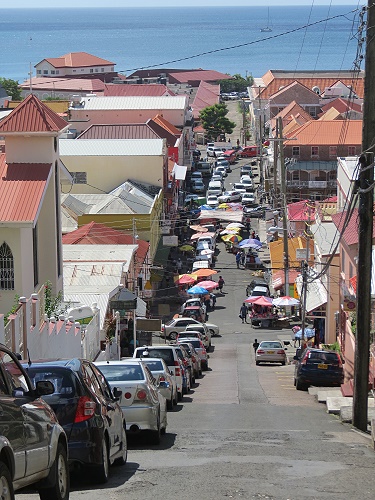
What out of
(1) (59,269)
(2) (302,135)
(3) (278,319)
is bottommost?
(3) (278,319)

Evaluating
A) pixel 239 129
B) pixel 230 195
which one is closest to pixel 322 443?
pixel 230 195

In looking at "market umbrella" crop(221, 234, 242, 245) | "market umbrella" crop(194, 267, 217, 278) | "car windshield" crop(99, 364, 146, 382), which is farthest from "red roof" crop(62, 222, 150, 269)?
"car windshield" crop(99, 364, 146, 382)

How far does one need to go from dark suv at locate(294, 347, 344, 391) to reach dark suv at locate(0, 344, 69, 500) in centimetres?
2104

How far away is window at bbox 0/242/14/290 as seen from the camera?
3341cm

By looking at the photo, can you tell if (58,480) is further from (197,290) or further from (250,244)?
(250,244)

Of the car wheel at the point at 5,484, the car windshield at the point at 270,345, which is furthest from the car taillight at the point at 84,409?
the car windshield at the point at 270,345

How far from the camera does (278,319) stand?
6072 cm

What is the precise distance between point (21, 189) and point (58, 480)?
2392 centimetres

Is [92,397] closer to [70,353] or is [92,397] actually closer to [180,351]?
[70,353]

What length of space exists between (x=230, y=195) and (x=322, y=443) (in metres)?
77.3

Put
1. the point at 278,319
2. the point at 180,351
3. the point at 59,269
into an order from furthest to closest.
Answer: the point at 278,319 < the point at 59,269 < the point at 180,351

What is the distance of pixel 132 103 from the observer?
108m

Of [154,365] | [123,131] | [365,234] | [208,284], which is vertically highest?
[123,131]

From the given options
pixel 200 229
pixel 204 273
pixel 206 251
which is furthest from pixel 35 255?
pixel 200 229
